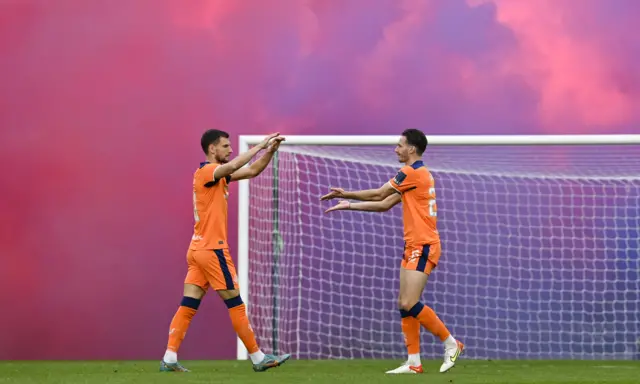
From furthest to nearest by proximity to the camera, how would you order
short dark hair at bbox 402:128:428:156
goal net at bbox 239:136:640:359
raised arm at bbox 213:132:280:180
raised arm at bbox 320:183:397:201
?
goal net at bbox 239:136:640:359
raised arm at bbox 320:183:397:201
short dark hair at bbox 402:128:428:156
raised arm at bbox 213:132:280:180

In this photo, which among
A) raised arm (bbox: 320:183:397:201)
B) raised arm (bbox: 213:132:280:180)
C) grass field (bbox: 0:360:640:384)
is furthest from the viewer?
raised arm (bbox: 320:183:397:201)

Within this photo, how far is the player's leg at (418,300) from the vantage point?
5555mm

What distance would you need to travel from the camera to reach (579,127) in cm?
776

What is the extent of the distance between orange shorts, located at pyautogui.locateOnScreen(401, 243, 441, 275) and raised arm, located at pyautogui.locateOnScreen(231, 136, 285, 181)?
2.94 feet

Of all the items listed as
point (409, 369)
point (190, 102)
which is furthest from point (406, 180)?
point (190, 102)

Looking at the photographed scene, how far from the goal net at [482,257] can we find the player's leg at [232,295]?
1763 mm

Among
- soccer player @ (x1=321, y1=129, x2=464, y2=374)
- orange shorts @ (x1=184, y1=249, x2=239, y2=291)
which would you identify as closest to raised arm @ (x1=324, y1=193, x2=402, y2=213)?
soccer player @ (x1=321, y1=129, x2=464, y2=374)

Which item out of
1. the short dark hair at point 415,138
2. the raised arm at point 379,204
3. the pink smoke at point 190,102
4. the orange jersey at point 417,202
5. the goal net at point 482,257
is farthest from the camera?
the pink smoke at point 190,102

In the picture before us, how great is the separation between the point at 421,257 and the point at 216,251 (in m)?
1.10

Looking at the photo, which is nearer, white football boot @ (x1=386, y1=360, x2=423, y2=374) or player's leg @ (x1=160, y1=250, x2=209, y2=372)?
white football boot @ (x1=386, y1=360, x2=423, y2=374)

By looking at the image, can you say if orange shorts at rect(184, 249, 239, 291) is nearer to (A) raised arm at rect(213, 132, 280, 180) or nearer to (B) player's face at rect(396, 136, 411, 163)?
(A) raised arm at rect(213, 132, 280, 180)

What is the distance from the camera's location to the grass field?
515 centimetres

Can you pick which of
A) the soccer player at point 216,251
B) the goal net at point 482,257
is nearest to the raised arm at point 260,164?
the soccer player at point 216,251

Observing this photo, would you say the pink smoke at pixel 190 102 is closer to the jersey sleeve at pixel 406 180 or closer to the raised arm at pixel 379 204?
the raised arm at pixel 379 204
